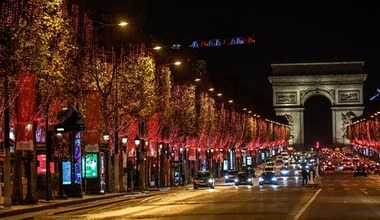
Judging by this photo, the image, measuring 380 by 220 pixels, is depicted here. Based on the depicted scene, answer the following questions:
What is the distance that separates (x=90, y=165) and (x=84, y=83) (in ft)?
20.3

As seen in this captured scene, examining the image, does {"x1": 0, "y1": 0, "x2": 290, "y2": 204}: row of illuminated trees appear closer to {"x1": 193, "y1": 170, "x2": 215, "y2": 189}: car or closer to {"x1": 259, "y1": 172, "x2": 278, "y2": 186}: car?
{"x1": 193, "y1": 170, "x2": 215, "y2": 189}: car

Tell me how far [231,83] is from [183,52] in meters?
57.8

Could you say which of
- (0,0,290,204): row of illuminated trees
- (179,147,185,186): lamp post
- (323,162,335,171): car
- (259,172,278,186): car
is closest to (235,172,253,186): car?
(259,172,278,186): car

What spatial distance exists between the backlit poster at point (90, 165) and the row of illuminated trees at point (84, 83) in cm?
132

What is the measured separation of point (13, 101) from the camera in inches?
→ 1695

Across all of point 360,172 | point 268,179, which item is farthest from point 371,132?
point 268,179

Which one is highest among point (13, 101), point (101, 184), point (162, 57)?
point (162, 57)

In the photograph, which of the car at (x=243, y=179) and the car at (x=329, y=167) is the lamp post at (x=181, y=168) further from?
the car at (x=329, y=167)

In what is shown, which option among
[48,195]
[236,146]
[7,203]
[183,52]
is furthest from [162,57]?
[236,146]

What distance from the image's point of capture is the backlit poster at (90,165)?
60469mm

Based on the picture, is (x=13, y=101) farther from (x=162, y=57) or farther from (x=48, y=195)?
(x=162, y=57)

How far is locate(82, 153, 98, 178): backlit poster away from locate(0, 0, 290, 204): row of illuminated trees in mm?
1316

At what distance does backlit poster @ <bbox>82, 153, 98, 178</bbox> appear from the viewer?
198ft

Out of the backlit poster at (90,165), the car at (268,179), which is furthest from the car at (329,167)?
the backlit poster at (90,165)
